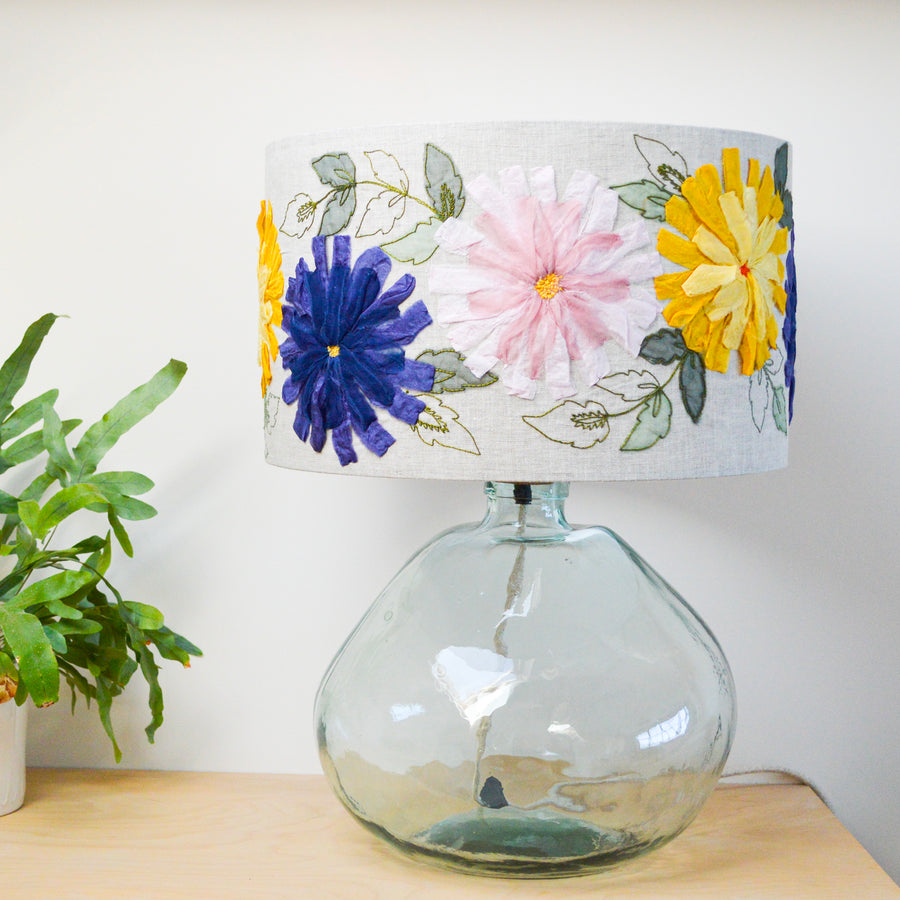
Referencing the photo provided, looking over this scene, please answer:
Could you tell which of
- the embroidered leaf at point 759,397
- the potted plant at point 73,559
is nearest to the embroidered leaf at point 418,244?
the embroidered leaf at point 759,397

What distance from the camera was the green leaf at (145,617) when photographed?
92 centimetres

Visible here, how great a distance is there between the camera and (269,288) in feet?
2.47

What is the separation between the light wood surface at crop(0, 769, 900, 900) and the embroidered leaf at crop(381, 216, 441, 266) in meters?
0.46

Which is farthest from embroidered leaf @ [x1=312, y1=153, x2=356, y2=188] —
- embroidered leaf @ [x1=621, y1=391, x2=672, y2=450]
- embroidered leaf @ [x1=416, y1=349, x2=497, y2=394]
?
embroidered leaf @ [x1=621, y1=391, x2=672, y2=450]

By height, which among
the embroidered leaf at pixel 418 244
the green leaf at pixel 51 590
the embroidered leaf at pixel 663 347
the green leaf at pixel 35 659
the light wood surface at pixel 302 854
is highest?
the embroidered leaf at pixel 418 244

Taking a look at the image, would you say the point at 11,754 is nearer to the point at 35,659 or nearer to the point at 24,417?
the point at 35,659

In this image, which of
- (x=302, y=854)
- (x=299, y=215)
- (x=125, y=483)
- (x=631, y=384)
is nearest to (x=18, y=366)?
(x=125, y=483)

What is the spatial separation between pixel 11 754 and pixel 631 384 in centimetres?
66

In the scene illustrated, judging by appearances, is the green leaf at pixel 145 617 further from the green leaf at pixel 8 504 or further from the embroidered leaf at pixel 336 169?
the embroidered leaf at pixel 336 169

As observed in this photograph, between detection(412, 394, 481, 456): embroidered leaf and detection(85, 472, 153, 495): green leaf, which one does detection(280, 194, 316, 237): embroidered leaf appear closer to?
detection(412, 394, 481, 456): embroidered leaf

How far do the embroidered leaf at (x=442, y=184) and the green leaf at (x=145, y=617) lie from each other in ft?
1.55

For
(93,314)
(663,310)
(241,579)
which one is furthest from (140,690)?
(663,310)

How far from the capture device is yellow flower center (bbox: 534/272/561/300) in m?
0.63

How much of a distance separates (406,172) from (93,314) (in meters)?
0.54
